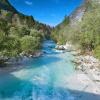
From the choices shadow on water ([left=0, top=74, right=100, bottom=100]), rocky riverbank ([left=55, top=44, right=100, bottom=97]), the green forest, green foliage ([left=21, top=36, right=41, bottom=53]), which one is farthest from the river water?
the green forest

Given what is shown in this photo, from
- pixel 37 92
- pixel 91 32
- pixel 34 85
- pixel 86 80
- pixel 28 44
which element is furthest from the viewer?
pixel 91 32

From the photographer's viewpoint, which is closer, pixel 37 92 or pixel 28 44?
pixel 37 92

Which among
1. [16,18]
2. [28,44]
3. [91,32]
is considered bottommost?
[28,44]

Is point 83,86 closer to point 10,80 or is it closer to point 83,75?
point 83,75

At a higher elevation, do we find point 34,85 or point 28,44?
point 28,44

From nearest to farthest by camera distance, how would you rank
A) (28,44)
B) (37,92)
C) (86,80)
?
(37,92)
(86,80)
(28,44)

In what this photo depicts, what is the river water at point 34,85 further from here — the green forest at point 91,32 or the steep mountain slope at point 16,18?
the steep mountain slope at point 16,18

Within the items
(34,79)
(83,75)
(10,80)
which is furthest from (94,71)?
(10,80)

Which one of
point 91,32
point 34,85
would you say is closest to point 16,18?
point 91,32

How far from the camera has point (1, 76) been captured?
99.3 ft

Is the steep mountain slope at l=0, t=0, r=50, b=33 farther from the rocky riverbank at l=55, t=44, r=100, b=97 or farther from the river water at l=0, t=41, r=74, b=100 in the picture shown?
the rocky riverbank at l=55, t=44, r=100, b=97

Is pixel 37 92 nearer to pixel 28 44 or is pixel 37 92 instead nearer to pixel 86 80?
pixel 86 80

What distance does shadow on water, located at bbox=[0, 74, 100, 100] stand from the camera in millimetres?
22595

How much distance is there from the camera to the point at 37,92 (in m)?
24.4
